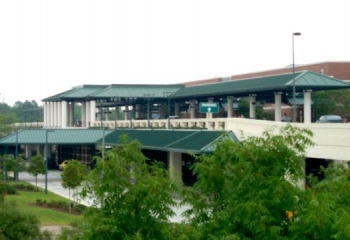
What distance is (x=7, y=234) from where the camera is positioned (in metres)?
24.2

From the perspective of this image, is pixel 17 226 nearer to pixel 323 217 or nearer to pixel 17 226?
pixel 17 226

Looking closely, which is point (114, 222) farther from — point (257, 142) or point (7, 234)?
point (7, 234)

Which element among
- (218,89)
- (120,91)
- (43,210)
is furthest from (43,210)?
(120,91)

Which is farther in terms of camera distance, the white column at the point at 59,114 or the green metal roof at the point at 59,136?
the white column at the point at 59,114

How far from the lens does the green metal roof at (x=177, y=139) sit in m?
47.7

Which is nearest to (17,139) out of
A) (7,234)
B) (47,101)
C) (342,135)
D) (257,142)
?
(47,101)

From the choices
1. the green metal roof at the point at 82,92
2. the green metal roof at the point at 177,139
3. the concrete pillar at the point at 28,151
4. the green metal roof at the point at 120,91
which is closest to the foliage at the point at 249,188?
the green metal roof at the point at 177,139

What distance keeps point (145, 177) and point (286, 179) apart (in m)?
3.12

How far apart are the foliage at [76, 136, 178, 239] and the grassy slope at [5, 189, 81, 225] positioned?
16.4 m

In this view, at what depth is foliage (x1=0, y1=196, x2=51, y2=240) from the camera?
952 inches

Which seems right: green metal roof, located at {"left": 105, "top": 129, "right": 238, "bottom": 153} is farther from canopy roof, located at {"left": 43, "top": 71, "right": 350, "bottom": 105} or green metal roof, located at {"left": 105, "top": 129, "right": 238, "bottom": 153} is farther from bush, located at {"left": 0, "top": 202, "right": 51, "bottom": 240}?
bush, located at {"left": 0, "top": 202, "right": 51, "bottom": 240}

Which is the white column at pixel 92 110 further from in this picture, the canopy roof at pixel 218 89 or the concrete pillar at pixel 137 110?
the concrete pillar at pixel 137 110

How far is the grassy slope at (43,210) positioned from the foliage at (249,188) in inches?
640

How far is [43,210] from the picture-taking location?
42781 millimetres
